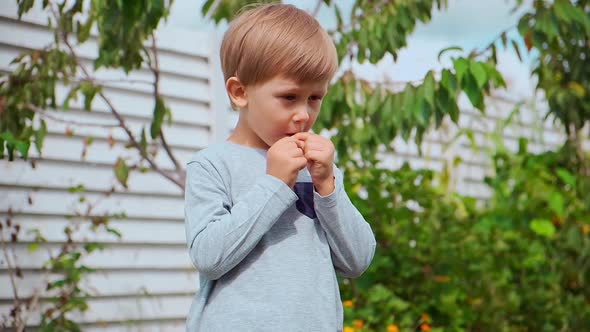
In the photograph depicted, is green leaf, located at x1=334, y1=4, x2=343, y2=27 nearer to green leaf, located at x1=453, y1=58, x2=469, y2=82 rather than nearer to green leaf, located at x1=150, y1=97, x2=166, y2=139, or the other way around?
green leaf, located at x1=150, y1=97, x2=166, y2=139

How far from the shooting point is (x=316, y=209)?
63.1 inches

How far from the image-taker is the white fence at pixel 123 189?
13.1 ft

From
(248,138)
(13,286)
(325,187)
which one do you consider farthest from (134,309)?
→ (325,187)

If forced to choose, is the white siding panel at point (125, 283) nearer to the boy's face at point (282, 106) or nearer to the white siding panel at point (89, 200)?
the white siding panel at point (89, 200)

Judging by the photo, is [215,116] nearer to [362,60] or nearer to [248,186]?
[362,60]

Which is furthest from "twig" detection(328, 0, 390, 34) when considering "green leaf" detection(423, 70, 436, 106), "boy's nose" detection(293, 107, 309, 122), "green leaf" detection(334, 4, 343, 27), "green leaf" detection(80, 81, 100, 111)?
"boy's nose" detection(293, 107, 309, 122)

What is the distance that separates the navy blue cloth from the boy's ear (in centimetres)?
17

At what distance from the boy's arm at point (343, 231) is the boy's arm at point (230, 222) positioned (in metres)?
0.07

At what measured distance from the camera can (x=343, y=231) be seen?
164 cm

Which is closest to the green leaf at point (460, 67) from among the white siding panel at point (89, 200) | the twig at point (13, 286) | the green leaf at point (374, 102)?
the green leaf at point (374, 102)

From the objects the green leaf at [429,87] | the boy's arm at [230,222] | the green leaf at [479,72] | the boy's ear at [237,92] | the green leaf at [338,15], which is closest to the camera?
the boy's arm at [230,222]

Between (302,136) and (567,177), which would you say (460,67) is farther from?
(567,177)

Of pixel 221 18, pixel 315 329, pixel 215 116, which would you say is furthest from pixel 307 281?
pixel 215 116

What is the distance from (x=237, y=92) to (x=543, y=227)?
9.13 feet
